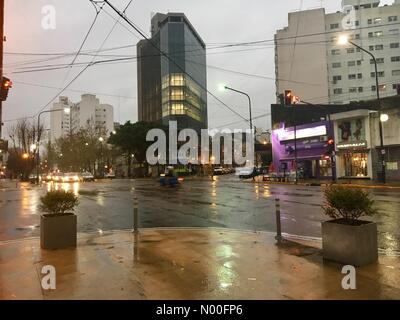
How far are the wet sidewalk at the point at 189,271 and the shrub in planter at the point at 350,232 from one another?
25cm

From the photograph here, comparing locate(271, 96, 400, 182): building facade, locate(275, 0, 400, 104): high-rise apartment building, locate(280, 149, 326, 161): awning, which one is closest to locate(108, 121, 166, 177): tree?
locate(271, 96, 400, 182): building facade

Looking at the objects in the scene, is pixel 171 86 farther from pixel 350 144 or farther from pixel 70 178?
pixel 350 144

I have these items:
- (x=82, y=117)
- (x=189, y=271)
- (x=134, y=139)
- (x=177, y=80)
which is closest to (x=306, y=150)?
(x=134, y=139)

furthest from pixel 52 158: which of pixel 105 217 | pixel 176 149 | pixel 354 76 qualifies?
pixel 105 217

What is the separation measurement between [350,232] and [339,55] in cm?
9162

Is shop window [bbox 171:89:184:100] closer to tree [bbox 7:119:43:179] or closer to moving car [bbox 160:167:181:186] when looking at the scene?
tree [bbox 7:119:43:179]

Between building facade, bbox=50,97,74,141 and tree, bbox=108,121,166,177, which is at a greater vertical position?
building facade, bbox=50,97,74,141

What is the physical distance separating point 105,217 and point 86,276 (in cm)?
832

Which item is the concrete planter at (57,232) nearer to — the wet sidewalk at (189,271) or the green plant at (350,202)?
the wet sidewalk at (189,271)

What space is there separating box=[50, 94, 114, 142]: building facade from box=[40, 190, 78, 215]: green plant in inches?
3560

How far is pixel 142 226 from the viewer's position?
12094mm

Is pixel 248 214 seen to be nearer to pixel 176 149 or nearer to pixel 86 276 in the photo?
pixel 86 276

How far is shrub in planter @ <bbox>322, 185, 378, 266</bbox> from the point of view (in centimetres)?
678

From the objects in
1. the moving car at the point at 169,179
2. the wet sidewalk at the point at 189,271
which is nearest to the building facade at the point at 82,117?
the moving car at the point at 169,179
